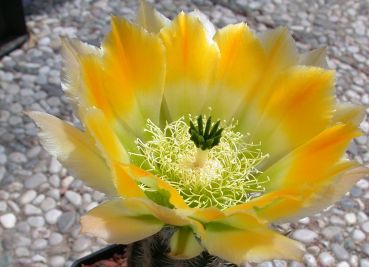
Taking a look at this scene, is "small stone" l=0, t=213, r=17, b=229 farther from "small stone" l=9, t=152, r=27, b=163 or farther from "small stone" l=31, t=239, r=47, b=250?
"small stone" l=9, t=152, r=27, b=163

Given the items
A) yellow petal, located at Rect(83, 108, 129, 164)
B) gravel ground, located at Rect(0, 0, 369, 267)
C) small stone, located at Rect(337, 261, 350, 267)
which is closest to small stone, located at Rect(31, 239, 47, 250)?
gravel ground, located at Rect(0, 0, 369, 267)

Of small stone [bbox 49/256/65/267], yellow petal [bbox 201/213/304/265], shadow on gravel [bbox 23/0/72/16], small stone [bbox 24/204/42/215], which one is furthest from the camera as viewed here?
shadow on gravel [bbox 23/0/72/16]

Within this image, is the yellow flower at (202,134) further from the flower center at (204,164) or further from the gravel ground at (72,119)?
the gravel ground at (72,119)

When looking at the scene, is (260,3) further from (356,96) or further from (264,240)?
(264,240)

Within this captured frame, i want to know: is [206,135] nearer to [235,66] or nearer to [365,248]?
[235,66]

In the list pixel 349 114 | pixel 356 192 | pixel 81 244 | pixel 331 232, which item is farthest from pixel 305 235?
pixel 349 114

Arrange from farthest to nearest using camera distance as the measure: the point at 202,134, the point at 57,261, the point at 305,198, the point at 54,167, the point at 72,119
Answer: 1. the point at 72,119
2. the point at 54,167
3. the point at 57,261
4. the point at 202,134
5. the point at 305,198

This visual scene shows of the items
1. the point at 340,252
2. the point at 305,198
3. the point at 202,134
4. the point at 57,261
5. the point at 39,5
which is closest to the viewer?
the point at 305,198

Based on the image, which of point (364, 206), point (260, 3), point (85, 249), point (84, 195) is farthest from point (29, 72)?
point (364, 206)
